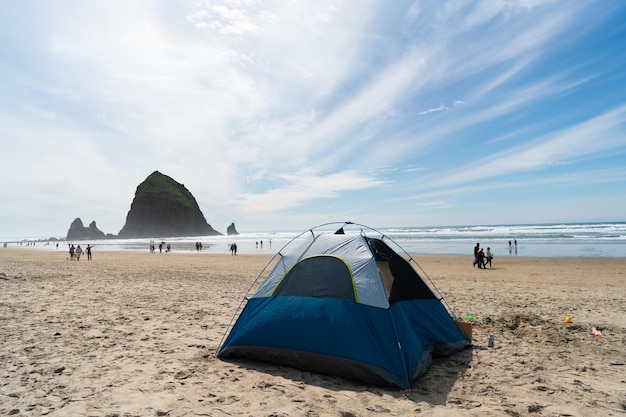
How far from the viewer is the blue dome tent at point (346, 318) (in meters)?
4.71

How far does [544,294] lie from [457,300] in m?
3.33

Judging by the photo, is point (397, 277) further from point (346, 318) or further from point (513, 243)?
point (513, 243)

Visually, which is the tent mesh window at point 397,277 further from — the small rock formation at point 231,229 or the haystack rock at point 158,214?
the small rock formation at point 231,229

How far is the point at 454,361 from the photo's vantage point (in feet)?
18.5

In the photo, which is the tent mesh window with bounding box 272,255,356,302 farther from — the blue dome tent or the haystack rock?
the haystack rock

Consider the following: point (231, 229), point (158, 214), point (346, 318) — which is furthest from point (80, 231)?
point (346, 318)

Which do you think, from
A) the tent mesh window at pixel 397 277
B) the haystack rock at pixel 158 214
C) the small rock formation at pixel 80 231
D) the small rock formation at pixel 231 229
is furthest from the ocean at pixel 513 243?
the small rock formation at pixel 231 229

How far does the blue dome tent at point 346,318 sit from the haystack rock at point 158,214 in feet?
440

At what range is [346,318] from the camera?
4906 mm

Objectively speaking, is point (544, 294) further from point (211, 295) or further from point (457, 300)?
point (211, 295)

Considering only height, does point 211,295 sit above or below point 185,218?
below

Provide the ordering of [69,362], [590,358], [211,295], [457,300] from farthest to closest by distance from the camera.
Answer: [211,295]
[457,300]
[590,358]
[69,362]

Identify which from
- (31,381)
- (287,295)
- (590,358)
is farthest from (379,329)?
(31,381)

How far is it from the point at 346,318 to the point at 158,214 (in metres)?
137
